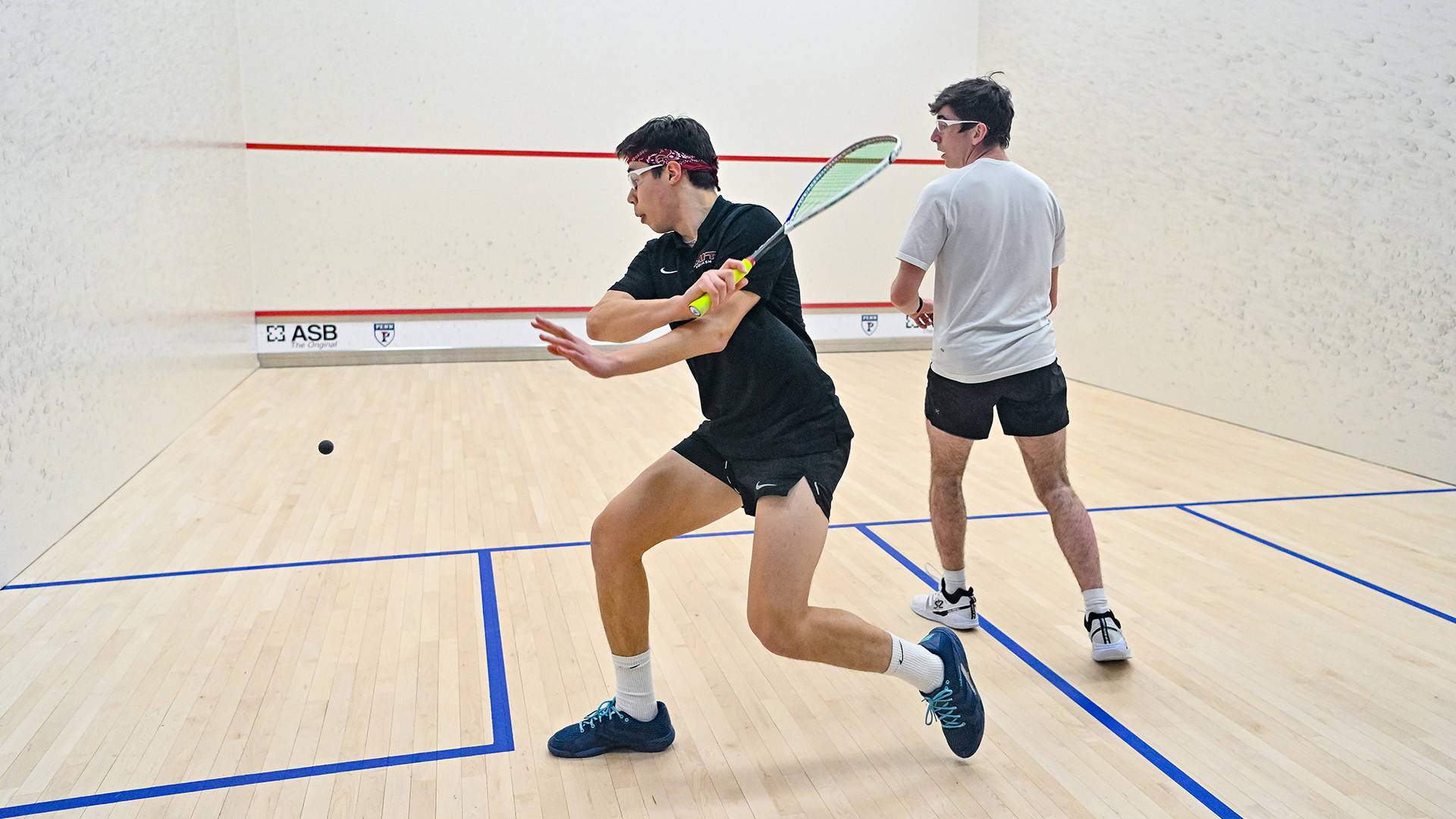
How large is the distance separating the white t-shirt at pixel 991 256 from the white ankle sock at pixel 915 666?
685 millimetres

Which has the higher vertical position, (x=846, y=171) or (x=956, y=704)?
(x=846, y=171)

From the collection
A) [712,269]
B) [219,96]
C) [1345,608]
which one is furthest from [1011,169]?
[219,96]

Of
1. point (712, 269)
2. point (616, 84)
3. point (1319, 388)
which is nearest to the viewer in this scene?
point (712, 269)

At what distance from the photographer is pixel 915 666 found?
1646mm

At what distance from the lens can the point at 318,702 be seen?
1.92 m

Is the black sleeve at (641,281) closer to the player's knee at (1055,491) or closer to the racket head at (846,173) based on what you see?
the racket head at (846,173)

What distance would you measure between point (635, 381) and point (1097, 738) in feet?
14.1

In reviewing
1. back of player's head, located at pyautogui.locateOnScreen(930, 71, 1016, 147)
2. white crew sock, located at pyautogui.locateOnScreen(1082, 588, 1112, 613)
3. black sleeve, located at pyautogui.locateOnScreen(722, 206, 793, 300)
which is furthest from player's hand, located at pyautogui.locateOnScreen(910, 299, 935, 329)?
black sleeve, located at pyautogui.locateOnScreen(722, 206, 793, 300)

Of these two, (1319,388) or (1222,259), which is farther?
(1222,259)

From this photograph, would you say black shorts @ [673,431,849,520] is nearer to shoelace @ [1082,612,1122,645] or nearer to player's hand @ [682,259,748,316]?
player's hand @ [682,259,748,316]

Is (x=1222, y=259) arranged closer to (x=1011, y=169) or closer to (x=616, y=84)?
(x=1011, y=169)

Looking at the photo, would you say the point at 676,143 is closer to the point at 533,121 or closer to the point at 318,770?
the point at 318,770

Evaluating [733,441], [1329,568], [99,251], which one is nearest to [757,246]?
[733,441]

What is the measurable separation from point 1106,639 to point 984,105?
1.12m
